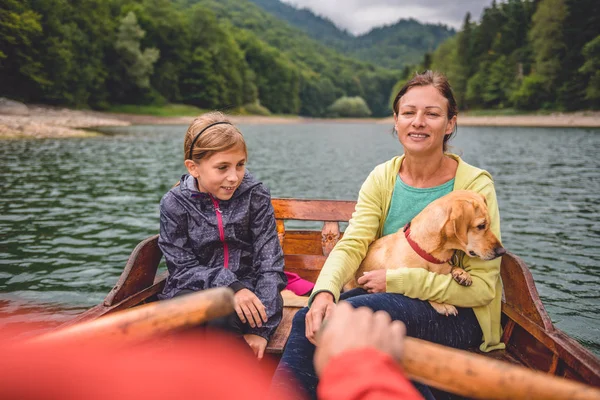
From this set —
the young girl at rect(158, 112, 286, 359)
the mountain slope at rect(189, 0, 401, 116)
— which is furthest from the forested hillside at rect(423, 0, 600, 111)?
the mountain slope at rect(189, 0, 401, 116)

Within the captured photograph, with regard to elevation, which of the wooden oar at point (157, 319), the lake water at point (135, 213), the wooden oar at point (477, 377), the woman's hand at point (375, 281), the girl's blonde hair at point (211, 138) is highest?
the girl's blonde hair at point (211, 138)

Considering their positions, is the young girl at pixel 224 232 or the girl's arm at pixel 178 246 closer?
the young girl at pixel 224 232

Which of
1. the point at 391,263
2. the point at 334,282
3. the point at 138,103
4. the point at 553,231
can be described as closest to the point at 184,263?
the point at 334,282

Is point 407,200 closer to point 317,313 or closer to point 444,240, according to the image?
point 444,240

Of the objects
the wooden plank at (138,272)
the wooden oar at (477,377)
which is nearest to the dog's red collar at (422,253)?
the wooden oar at (477,377)

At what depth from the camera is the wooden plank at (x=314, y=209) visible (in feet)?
14.8

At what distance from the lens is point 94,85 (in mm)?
55062

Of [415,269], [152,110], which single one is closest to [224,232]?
[415,269]

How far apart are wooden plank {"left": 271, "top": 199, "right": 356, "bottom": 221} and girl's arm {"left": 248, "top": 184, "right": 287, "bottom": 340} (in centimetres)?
113

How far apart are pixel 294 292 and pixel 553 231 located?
8.14 meters

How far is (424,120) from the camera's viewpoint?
3.06 m

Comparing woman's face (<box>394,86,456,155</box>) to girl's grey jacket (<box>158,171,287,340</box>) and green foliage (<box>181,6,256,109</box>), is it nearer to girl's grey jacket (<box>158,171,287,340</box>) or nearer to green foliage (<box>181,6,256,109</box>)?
girl's grey jacket (<box>158,171,287,340</box>)

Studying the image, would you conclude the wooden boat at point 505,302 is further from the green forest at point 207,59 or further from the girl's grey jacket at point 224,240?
the green forest at point 207,59

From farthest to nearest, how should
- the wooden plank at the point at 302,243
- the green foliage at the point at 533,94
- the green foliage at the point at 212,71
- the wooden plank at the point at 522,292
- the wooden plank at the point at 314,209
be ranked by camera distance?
the green foliage at the point at 212,71 < the green foliage at the point at 533,94 < the wooden plank at the point at 302,243 < the wooden plank at the point at 314,209 < the wooden plank at the point at 522,292
